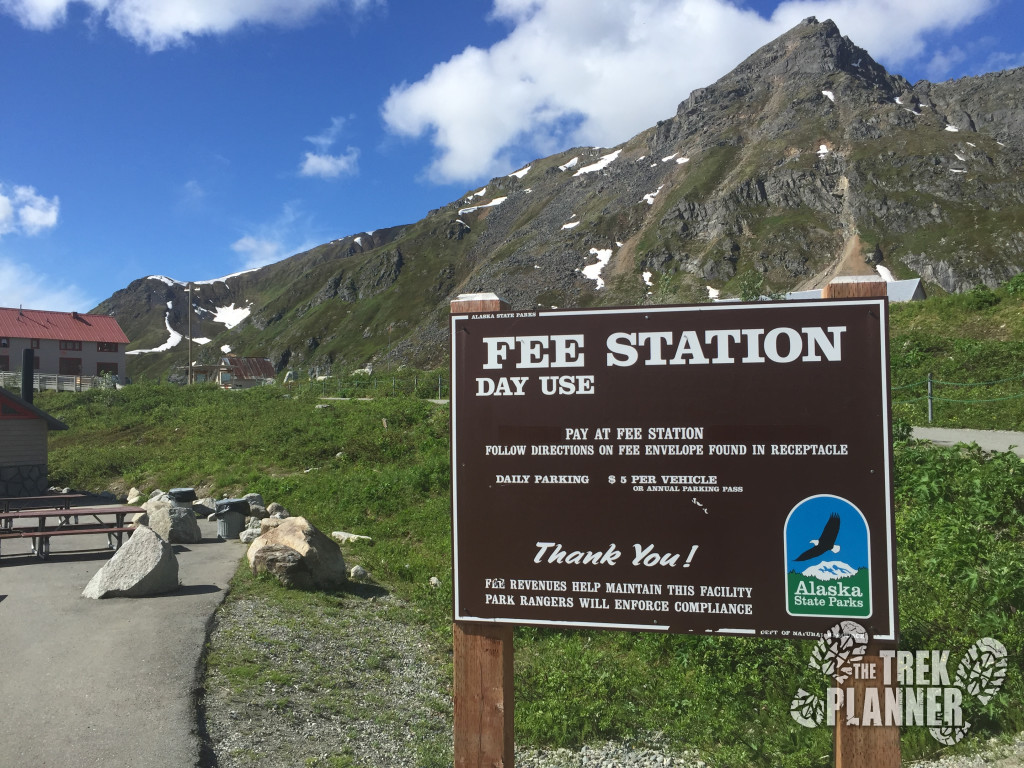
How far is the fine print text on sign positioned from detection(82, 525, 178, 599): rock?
285 inches

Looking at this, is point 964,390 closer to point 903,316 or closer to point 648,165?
point 903,316

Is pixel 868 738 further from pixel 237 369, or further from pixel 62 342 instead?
pixel 237 369

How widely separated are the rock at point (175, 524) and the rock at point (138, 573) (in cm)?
403

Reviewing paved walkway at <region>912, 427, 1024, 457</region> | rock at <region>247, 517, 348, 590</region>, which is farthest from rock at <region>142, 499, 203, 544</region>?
paved walkway at <region>912, 427, 1024, 457</region>

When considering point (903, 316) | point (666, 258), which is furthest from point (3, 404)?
point (666, 258)

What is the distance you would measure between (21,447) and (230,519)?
12095mm

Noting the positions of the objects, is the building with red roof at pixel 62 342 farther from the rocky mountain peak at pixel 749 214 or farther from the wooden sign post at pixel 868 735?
the wooden sign post at pixel 868 735

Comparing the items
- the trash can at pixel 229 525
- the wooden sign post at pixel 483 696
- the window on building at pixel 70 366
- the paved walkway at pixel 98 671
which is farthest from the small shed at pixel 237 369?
the wooden sign post at pixel 483 696

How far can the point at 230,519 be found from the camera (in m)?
13.6

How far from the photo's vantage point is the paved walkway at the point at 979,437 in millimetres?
11352

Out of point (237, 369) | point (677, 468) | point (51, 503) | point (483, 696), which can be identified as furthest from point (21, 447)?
point (237, 369)

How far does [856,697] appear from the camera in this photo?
287 cm

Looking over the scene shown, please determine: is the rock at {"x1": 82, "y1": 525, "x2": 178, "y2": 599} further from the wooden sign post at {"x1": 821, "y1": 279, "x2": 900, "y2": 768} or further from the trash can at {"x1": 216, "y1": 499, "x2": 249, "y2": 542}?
the wooden sign post at {"x1": 821, "y1": 279, "x2": 900, "y2": 768}

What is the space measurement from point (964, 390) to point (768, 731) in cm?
1445
